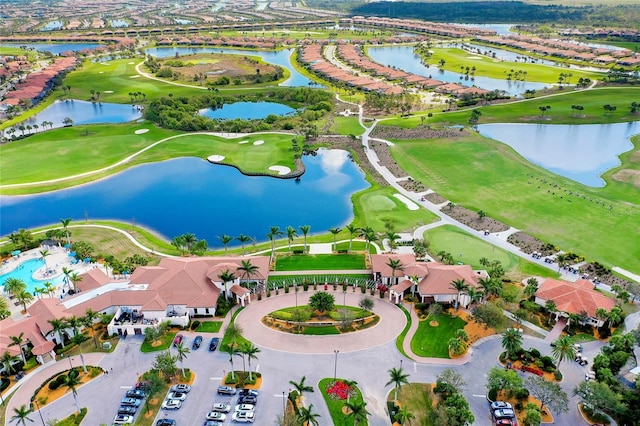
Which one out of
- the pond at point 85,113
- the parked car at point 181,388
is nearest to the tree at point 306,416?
the parked car at point 181,388

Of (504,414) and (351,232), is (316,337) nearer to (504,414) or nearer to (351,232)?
(504,414)

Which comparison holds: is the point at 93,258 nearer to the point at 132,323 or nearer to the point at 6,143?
the point at 132,323

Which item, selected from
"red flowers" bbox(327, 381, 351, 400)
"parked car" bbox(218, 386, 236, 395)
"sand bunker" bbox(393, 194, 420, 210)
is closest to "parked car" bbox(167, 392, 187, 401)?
"parked car" bbox(218, 386, 236, 395)

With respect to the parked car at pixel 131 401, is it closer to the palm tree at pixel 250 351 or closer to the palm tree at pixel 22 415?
the palm tree at pixel 22 415

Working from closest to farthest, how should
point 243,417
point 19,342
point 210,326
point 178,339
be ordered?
point 243,417 → point 19,342 → point 178,339 → point 210,326

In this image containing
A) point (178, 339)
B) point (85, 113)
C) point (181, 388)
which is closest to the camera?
point (181, 388)

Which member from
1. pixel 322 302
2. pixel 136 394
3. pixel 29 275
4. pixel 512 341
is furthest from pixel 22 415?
pixel 512 341
